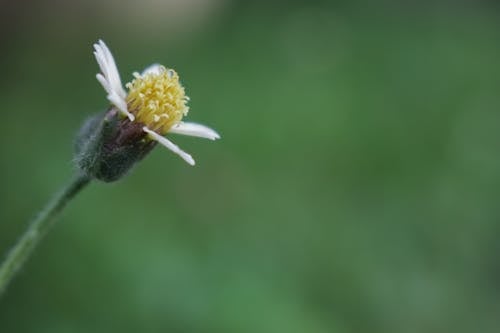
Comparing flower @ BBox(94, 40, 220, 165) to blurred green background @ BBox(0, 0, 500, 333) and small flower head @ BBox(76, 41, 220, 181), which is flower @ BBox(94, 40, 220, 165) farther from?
blurred green background @ BBox(0, 0, 500, 333)

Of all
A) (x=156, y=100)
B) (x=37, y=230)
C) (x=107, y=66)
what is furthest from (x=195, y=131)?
(x=37, y=230)

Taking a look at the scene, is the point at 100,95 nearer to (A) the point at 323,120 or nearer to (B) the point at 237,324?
(A) the point at 323,120

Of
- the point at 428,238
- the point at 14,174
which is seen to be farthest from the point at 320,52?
the point at 14,174

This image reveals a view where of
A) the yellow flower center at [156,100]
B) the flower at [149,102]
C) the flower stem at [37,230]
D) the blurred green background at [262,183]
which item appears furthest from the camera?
the blurred green background at [262,183]

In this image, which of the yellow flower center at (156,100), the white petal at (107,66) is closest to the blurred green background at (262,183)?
the yellow flower center at (156,100)

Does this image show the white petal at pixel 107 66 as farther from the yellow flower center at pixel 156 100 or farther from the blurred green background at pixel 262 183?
the blurred green background at pixel 262 183

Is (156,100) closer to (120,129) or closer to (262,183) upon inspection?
(120,129)
